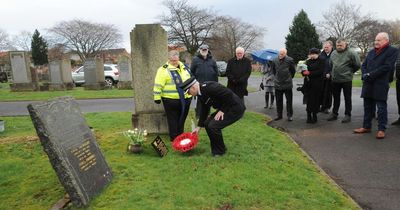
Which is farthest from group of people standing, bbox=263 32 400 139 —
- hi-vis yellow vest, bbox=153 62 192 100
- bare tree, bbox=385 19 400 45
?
bare tree, bbox=385 19 400 45

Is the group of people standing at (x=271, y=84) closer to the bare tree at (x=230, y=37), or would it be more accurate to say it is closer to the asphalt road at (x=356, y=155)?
the asphalt road at (x=356, y=155)

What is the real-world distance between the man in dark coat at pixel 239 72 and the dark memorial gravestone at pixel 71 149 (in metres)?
5.12

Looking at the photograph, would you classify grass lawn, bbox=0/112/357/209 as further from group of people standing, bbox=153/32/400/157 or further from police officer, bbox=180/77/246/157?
group of people standing, bbox=153/32/400/157

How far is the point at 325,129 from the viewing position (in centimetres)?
830

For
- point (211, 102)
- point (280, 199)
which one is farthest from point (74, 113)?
point (280, 199)

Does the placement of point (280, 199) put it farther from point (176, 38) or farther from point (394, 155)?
point (176, 38)

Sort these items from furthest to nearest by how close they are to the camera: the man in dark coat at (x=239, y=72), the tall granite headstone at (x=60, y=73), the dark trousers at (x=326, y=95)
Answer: the tall granite headstone at (x=60, y=73), the dark trousers at (x=326, y=95), the man in dark coat at (x=239, y=72)

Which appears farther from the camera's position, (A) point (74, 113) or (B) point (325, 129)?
(B) point (325, 129)

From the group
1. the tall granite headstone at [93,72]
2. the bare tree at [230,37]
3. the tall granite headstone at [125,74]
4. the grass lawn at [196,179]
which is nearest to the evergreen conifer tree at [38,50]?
the bare tree at [230,37]

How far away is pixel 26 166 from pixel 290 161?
14.3 ft

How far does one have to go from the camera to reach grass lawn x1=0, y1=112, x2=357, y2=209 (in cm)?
433

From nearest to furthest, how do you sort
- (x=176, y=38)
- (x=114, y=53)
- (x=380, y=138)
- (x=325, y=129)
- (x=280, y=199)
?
1. (x=280, y=199)
2. (x=380, y=138)
3. (x=325, y=129)
4. (x=176, y=38)
5. (x=114, y=53)

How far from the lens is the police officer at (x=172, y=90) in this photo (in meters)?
6.91

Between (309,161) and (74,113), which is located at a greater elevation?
(74,113)
